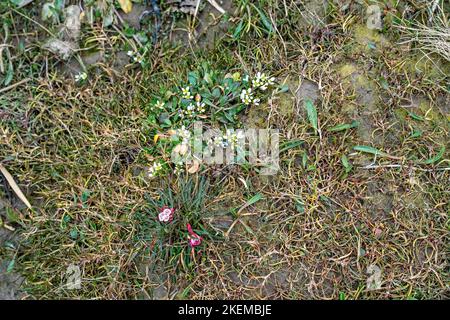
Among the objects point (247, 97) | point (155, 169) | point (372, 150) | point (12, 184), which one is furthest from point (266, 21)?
point (12, 184)

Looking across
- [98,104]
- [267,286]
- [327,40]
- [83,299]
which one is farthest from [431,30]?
[83,299]

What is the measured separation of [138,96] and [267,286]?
4.39ft

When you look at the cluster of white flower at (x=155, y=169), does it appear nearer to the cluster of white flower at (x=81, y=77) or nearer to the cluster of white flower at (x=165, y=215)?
the cluster of white flower at (x=165, y=215)

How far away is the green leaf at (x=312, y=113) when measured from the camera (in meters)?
2.79

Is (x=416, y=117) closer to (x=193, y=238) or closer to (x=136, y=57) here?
(x=193, y=238)

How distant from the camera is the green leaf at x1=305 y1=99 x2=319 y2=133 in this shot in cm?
279

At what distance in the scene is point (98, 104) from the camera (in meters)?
2.90

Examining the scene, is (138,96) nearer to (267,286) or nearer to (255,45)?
(255,45)

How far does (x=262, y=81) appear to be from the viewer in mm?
2842

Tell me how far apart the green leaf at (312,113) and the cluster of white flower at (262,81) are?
25cm

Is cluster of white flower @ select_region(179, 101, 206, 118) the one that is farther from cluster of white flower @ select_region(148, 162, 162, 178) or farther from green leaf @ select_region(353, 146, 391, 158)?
green leaf @ select_region(353, 146, 391, 158)

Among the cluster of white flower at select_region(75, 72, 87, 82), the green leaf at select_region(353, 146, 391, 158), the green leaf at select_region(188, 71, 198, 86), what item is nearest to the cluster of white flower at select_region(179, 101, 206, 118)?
the green leaf at select_region(188, 71, 198, 86)

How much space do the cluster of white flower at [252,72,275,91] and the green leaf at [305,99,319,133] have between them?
0.81 feet

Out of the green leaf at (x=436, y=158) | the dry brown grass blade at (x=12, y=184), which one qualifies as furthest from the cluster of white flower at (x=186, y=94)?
the green leaf at (x=436, y=158)
